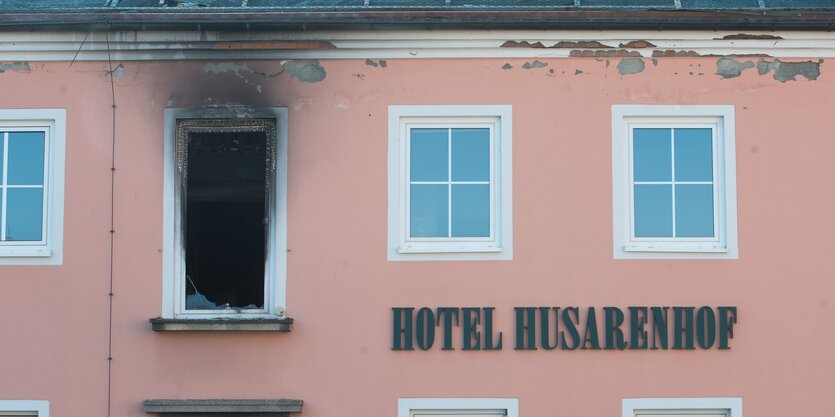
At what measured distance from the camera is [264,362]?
11.9 m

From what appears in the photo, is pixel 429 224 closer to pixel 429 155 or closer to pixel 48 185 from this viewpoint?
pixel 429 155

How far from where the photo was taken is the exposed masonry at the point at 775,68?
1218cm

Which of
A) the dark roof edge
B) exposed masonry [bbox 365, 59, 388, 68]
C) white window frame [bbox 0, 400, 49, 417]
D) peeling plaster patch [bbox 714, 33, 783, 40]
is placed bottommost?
white window frame [bbox 0, 400, 49, 417]

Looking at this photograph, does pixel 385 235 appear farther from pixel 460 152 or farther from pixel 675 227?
pixel 675 227

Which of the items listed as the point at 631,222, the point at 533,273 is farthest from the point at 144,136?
the point at 631,222

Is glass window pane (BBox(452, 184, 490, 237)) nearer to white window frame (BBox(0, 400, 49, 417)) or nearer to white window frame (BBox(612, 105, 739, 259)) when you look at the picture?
white window frame (BBox(612, 105, 739, 259))

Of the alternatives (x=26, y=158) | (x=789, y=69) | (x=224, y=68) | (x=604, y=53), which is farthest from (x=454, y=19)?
(x=26, y=158)

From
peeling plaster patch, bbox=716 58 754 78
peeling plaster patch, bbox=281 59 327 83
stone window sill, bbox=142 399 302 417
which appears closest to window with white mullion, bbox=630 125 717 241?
peeling plaster patch, bbox=716 58 754 78

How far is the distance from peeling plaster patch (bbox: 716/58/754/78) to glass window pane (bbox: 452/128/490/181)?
241 centimetres

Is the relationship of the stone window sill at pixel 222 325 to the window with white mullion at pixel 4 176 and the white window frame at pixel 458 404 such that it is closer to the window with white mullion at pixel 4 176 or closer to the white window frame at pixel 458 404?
the white window frame at pixel 458 404

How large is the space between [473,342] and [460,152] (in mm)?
1914

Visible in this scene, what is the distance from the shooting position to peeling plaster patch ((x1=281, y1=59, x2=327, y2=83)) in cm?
1220

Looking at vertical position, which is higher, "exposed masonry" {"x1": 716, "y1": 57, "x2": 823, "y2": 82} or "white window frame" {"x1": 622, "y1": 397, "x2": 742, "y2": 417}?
"exposed masonry" {"x1": 716, "y1": 57, "x2": 823, "y2": 82}

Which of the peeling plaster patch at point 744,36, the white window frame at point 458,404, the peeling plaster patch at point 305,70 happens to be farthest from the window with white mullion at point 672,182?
the peeling plaster patch at point 305,70
